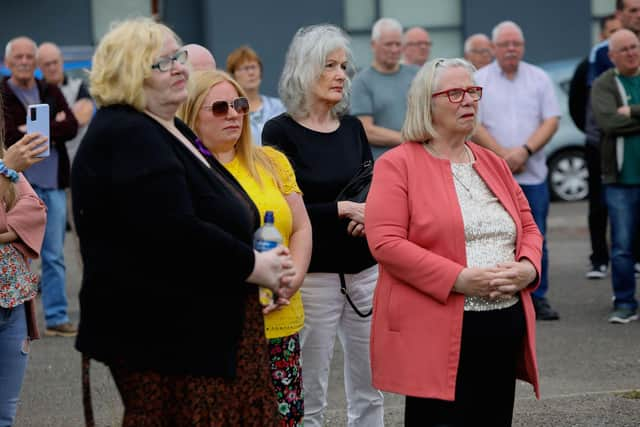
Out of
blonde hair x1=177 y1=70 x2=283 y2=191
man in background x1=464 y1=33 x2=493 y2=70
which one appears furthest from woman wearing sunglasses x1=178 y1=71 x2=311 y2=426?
man in background x1=464 y1=33 x2=493 y2=70

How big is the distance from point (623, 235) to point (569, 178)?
7.47 meters

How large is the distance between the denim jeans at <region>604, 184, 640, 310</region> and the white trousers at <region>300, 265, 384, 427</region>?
408cm

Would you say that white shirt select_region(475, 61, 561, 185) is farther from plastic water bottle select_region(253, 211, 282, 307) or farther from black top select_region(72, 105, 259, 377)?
black top select_region(72, 105, 259, 377)

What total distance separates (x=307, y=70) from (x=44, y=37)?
1541 centimetres

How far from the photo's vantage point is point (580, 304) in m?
9.84

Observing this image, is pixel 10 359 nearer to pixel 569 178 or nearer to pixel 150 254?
pixel 150 254

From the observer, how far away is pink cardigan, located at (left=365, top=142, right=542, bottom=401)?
4578mm

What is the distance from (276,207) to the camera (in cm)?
471

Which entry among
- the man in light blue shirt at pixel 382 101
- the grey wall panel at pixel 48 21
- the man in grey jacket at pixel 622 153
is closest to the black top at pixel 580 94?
the man in grey jacket at pixel 622 153

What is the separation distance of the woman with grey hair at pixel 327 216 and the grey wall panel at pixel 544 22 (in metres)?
15.0

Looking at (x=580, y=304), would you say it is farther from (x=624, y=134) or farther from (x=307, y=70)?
(x=307, y=70)

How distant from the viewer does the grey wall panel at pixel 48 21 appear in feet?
65.5

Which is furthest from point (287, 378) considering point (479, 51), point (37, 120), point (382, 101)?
point (479, 51)

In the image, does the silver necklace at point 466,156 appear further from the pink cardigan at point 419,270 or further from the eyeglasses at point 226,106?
the eyeglasses at point 226,106
